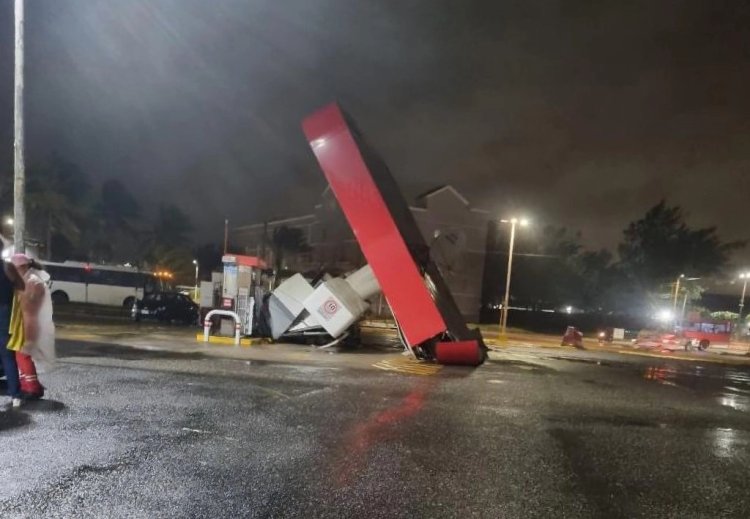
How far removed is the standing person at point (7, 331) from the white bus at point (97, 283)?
28.2 m

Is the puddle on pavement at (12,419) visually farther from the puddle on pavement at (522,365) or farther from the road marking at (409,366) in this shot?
the puddle on pavement at (522,365)

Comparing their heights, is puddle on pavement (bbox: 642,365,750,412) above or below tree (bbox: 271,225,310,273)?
below

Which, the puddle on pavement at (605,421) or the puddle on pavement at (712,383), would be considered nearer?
the puddle on pavement at (605,421)

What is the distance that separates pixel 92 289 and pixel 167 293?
13.0 meters

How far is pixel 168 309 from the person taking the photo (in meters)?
23.5

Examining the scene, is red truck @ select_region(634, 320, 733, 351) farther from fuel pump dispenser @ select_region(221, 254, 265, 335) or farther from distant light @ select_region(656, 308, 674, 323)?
fuel pump dispenser @ select_region(221, 254, 265, 335)

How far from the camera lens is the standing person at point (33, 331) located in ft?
20.5

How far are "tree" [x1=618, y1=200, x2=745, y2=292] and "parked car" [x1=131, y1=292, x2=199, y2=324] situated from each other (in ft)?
141

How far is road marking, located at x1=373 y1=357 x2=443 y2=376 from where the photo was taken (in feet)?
37.1

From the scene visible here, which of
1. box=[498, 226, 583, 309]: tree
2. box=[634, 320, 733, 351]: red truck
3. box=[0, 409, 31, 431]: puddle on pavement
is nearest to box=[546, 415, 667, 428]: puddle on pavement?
box=[0, 409, 31, 431]: puddle on pavement

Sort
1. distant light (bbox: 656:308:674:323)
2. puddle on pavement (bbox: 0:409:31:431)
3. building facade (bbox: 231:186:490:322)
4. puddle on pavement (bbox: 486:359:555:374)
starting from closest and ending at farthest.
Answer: puddle on pavement (bbox: 0:409:31:431)
puddle on pavement (bbox: 486:359:555:374)
building facade (bbox: 231:186:490:322)
distant light (bbox: 656:308:674:323)

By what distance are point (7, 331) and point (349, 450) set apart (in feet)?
13.6

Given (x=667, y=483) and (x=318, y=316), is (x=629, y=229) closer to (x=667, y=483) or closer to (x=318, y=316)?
(x=318, y=316)

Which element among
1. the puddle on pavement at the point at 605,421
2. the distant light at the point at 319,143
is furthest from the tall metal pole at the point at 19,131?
the puddle on pavement at the point at 605,421
